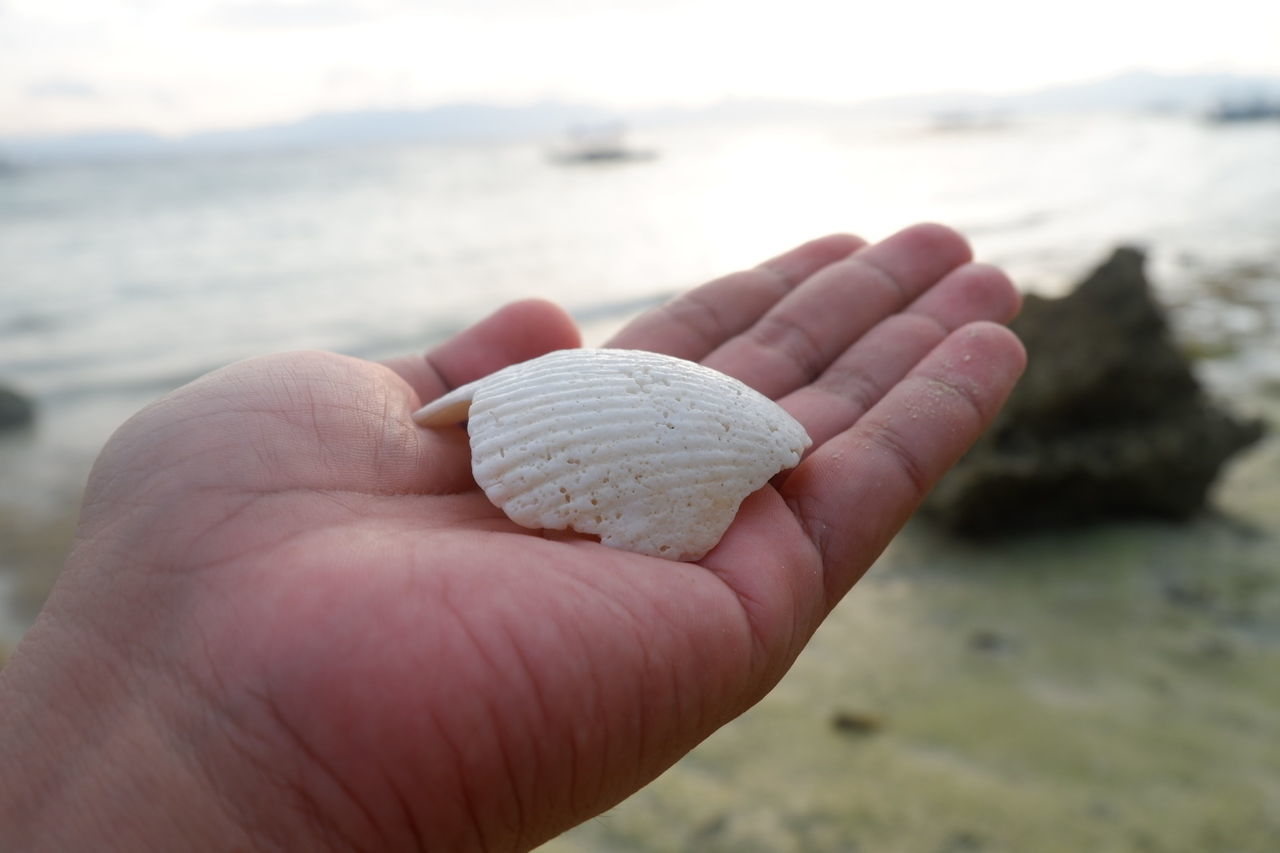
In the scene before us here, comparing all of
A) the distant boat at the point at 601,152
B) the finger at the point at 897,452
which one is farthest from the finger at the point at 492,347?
the distant boat at the point at 601,152

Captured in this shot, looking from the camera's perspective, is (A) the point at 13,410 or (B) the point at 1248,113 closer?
(A) the point at 13,410

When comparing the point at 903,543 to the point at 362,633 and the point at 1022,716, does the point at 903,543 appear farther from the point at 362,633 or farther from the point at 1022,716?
the point at 362,633

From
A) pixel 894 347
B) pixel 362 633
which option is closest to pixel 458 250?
pixel 894 347

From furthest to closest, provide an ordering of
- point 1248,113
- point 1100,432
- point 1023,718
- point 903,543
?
point 1248,113, point 903,543, point 1100,432, point 1023,718

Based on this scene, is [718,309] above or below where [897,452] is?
above

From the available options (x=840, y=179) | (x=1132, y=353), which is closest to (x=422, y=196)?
(x=840, y=179)

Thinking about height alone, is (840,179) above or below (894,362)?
below

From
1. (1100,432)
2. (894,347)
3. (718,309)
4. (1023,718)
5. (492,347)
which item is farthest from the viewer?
(1100,432)

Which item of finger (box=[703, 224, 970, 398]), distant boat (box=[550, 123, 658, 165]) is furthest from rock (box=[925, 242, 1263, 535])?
distant boat (box=[550, 123, 658, 165])

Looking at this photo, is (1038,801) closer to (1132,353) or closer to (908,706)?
(908,706)
